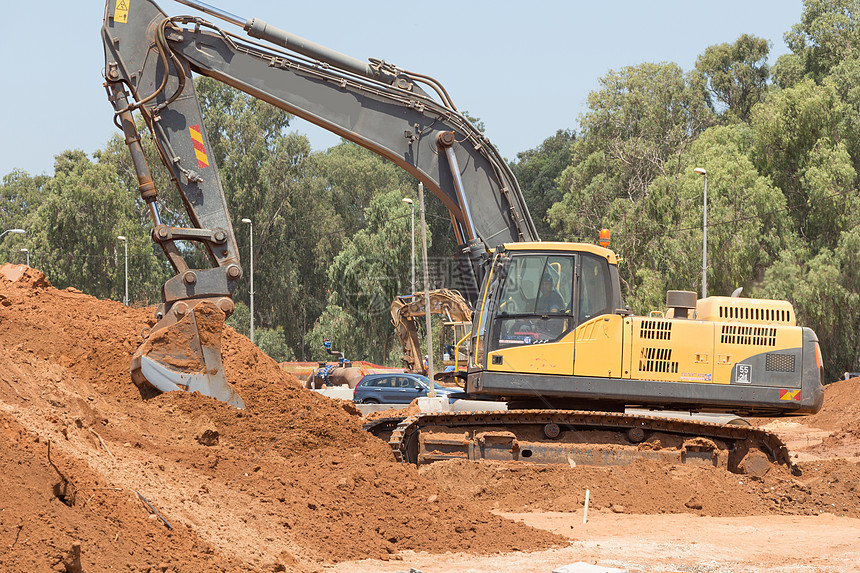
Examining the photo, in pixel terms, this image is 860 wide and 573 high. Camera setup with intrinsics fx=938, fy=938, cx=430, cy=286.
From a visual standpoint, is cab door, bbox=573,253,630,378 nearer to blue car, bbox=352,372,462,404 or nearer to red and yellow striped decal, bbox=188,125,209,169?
red and yellow striped decal, bbox=188,125,209,169

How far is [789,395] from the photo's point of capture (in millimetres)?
11477

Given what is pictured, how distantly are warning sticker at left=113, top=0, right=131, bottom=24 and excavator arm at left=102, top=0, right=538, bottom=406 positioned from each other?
0.01 m

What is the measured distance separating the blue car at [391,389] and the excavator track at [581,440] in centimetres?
1671

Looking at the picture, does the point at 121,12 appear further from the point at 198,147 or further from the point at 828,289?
the point at 828,289

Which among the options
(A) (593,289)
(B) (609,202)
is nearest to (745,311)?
(A) (593,289)

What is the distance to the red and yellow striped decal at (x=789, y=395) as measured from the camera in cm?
1146

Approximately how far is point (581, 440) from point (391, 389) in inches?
697

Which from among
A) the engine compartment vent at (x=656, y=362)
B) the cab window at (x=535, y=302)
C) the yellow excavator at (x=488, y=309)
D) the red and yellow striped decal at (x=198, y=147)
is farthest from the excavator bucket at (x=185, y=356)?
the engine compartment vent at (x=656, y=362)

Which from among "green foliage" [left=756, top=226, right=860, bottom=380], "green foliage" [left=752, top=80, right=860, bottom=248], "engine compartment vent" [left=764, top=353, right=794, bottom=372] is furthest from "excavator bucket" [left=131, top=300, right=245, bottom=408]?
"green foliage" [left=752, top=80, right=860, bottom=248]

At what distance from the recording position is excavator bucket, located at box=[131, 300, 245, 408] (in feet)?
37.8

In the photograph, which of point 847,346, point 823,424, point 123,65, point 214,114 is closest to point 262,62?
point 123,65

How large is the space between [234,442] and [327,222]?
57.5 m

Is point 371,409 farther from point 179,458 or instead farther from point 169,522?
point 169,522

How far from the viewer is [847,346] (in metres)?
36.5
